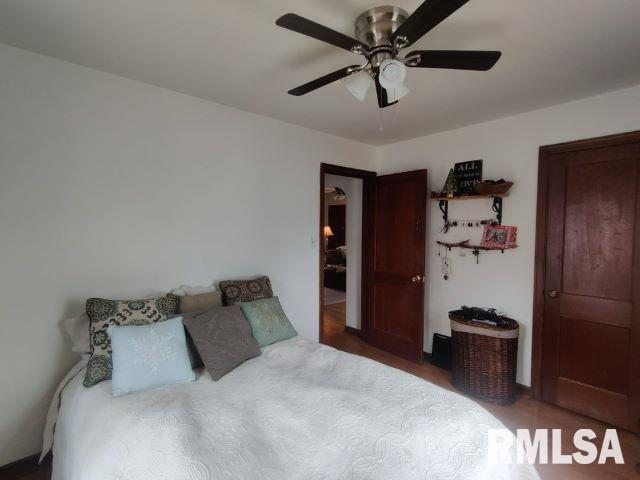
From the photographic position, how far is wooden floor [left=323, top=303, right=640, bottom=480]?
191 centimetres

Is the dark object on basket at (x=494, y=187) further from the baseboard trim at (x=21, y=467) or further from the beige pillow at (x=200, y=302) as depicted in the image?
the baseboard trim at (x=21, y=467)

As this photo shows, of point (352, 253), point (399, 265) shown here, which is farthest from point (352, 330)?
point (399, 265)

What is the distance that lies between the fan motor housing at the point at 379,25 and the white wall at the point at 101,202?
1525 millimetres

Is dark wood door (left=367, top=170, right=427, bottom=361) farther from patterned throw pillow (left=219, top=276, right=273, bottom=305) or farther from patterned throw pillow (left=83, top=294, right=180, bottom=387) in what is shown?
patterned throw pillow (left=83, top=294, right=180, bottom=387)

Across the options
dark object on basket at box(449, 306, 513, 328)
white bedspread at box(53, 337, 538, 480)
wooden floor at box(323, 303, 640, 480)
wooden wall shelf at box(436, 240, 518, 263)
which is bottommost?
wooden floor at box(323, 303, 640, 480)

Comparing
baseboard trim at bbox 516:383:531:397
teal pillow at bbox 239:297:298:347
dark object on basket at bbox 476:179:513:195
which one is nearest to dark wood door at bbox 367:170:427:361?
dark object on basket at bbox 476:179:513:195

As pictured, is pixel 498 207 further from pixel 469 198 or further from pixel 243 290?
pixel 243 290

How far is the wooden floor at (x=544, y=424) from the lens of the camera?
188cm

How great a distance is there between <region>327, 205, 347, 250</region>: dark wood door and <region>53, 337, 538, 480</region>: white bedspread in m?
6.95

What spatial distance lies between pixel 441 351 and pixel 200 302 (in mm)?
2487

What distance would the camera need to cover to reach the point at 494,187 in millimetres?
2756

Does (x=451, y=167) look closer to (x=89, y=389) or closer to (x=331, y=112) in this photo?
(x=331, y=112)

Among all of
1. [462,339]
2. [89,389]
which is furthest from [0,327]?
[462,339]

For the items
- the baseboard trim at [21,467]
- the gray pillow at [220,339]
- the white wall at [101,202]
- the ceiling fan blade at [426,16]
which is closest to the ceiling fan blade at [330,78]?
the ceiling fan blade at [426,16]
